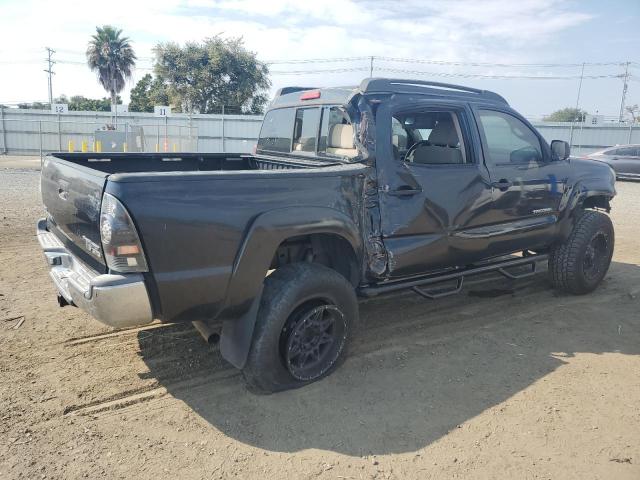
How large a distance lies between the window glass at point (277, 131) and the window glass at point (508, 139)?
1719 mm

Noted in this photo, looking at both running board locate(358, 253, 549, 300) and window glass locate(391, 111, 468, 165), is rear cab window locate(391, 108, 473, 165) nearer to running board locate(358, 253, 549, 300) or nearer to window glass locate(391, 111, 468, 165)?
window glass locate(391, 111, 468, 165)

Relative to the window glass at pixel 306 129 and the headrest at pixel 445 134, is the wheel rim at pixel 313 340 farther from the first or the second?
the headrest at pixel 445 134

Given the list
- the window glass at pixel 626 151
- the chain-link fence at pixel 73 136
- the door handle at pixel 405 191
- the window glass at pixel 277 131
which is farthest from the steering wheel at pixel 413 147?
the chain-link fence at pixel 73 136

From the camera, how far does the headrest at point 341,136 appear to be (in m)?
3.88

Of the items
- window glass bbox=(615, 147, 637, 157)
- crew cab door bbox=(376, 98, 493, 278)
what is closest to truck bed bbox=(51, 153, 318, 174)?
crew cab door bbox=(376, 98, 493, 278)

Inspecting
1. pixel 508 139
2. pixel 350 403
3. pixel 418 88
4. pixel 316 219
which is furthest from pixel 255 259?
pixel 508 139

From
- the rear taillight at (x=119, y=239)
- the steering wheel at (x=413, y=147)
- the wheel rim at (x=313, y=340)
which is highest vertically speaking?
the steering wheel at (x=413, y=147)

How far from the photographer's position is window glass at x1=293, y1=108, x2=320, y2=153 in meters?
4.31

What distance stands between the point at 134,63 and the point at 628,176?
42.8 m

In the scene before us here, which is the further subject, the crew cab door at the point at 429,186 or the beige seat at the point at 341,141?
the beige seat at the point at 341,141

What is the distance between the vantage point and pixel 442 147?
163 inches

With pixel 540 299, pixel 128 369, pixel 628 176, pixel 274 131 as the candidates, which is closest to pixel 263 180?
pixel 128 369

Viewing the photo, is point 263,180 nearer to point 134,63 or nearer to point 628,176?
point 628,176

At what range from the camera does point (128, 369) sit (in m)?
3.56
